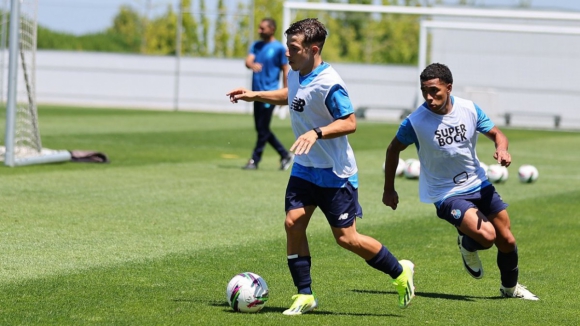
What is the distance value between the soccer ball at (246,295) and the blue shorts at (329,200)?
0.55 meters

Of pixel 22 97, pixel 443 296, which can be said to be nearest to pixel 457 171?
pixel 443 296

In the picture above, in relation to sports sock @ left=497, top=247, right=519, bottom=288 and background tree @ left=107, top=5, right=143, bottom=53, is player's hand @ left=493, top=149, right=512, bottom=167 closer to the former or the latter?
sports sock @ left=497, top=247, right=519, bottom=288

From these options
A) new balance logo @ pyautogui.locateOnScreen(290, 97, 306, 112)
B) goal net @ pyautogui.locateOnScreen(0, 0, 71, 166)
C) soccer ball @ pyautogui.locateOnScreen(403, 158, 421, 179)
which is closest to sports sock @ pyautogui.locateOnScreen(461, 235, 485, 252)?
new balance logo @ pyautogui.locateOnScreen(290, 97, 306, 112)

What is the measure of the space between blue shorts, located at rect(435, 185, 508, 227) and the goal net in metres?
8.95

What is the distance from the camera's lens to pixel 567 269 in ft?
27.3

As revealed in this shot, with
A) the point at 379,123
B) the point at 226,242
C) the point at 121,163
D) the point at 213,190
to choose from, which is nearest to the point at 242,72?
the point at 379,123

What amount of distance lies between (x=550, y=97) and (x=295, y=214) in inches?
1229

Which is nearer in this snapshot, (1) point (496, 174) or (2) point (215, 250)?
(2) point (215, 250)

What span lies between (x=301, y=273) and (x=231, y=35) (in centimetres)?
3724

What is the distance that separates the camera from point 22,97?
621 inches

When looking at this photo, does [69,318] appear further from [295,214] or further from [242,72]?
[242,72]

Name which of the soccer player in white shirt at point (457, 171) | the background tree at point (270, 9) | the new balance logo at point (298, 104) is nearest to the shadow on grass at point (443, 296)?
the soccer player in white shirt at point (457, 171)

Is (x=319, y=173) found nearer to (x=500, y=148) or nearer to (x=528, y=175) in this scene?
(x=500, y=148)

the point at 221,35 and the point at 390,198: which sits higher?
the point at 221,35
